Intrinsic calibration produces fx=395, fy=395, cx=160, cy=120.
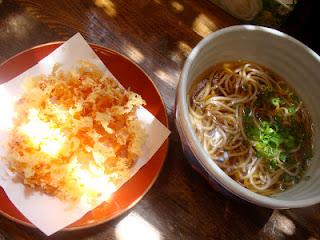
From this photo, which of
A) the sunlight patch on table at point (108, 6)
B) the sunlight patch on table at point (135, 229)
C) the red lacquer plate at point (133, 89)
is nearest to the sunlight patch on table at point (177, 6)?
the sunlight patch on table at point (108, 6)

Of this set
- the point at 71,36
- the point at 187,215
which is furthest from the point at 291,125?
the point at 71,36

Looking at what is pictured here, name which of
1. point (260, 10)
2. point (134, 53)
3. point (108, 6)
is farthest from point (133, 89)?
point (260, 10)

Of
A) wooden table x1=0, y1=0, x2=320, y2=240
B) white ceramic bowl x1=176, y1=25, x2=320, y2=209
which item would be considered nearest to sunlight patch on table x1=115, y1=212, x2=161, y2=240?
wooden table x1=0, y1=0, x2=320, y2=240

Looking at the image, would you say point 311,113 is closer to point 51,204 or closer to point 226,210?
point 226,210

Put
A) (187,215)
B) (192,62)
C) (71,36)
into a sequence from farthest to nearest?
1. (71,36)
2. (187,215)
3. (192,62)

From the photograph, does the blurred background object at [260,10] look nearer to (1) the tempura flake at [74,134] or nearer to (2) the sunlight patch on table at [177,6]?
(2) the sunlight patch on table at [177,6]

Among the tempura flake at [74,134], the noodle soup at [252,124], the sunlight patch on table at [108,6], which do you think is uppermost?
the noodle soup at [252,124]
